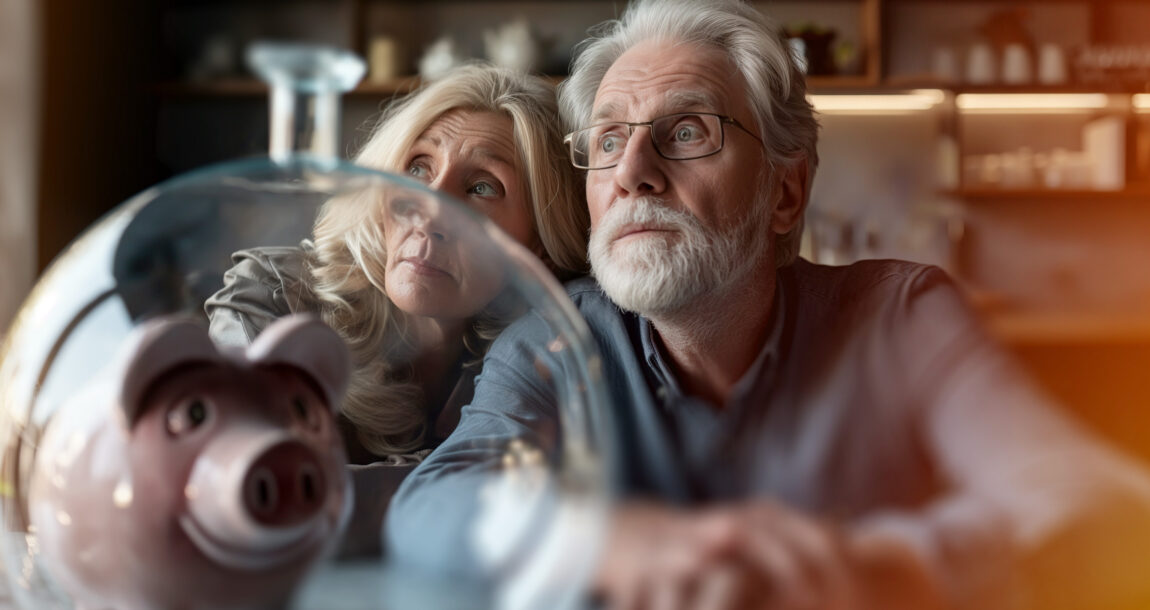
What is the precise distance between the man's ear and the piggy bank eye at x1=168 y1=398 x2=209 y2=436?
1.78 ft

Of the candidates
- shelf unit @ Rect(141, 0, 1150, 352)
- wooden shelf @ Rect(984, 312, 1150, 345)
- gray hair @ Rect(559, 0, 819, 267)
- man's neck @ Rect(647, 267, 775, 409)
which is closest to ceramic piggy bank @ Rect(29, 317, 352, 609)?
man's neck @ Rect(647, 267, 775, 409)

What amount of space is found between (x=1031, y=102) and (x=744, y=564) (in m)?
3.33

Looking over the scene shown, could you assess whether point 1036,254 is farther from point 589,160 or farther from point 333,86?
point 589,160

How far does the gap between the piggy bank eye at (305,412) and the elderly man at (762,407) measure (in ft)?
0.19

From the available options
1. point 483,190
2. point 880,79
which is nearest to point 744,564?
point 483,190

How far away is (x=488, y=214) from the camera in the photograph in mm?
662

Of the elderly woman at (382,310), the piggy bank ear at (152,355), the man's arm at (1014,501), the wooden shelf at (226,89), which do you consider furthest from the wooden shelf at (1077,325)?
the wooden shelf at (226,89)

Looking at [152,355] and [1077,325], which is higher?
[152,355]

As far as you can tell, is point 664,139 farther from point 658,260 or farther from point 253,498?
point 253,498

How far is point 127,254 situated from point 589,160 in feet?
1.20

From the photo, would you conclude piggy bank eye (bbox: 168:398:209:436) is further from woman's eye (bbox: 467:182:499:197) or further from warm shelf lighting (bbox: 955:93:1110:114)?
warm shelf lighting (bbox: 955:93:1110:114)

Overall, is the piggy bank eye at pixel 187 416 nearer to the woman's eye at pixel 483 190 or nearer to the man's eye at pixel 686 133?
the woman's eye at pixel 483 190

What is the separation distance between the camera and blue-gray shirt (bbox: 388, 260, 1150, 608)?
41cm

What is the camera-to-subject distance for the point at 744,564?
0.38 meters
